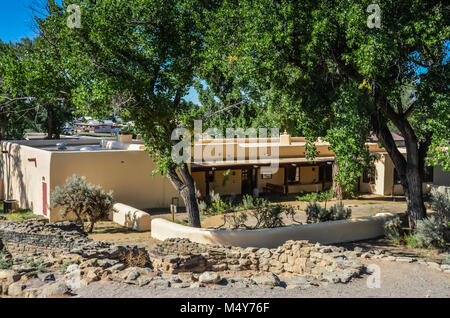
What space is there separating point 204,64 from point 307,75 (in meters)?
3.31

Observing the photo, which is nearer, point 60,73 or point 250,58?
point 250,58

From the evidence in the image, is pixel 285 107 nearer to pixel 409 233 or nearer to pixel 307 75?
pixel 307 75

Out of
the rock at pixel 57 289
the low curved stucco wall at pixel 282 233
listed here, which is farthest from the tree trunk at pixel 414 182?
the rock at pixel 57 289

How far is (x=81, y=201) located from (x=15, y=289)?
32.8 feet

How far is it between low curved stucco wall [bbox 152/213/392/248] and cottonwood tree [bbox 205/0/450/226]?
2.57 meters

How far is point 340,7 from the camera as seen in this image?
509 inches

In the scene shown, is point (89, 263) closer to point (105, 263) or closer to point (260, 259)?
point (105, 263)

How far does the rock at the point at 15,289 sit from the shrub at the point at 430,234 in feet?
38.2

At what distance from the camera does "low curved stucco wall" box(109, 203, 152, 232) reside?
699 inches

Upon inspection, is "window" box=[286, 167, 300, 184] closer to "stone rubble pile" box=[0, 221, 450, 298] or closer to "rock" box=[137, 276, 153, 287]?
"stone rubble pile" box=[0, 221, 450, 298]

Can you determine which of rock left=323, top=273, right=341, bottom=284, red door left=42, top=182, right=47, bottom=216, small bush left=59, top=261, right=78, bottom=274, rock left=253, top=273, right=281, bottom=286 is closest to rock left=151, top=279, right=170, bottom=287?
rock left=253, top=273, right=281, bottom=286

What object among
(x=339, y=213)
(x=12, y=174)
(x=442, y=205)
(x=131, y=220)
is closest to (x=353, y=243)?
(x=339, y=213)
